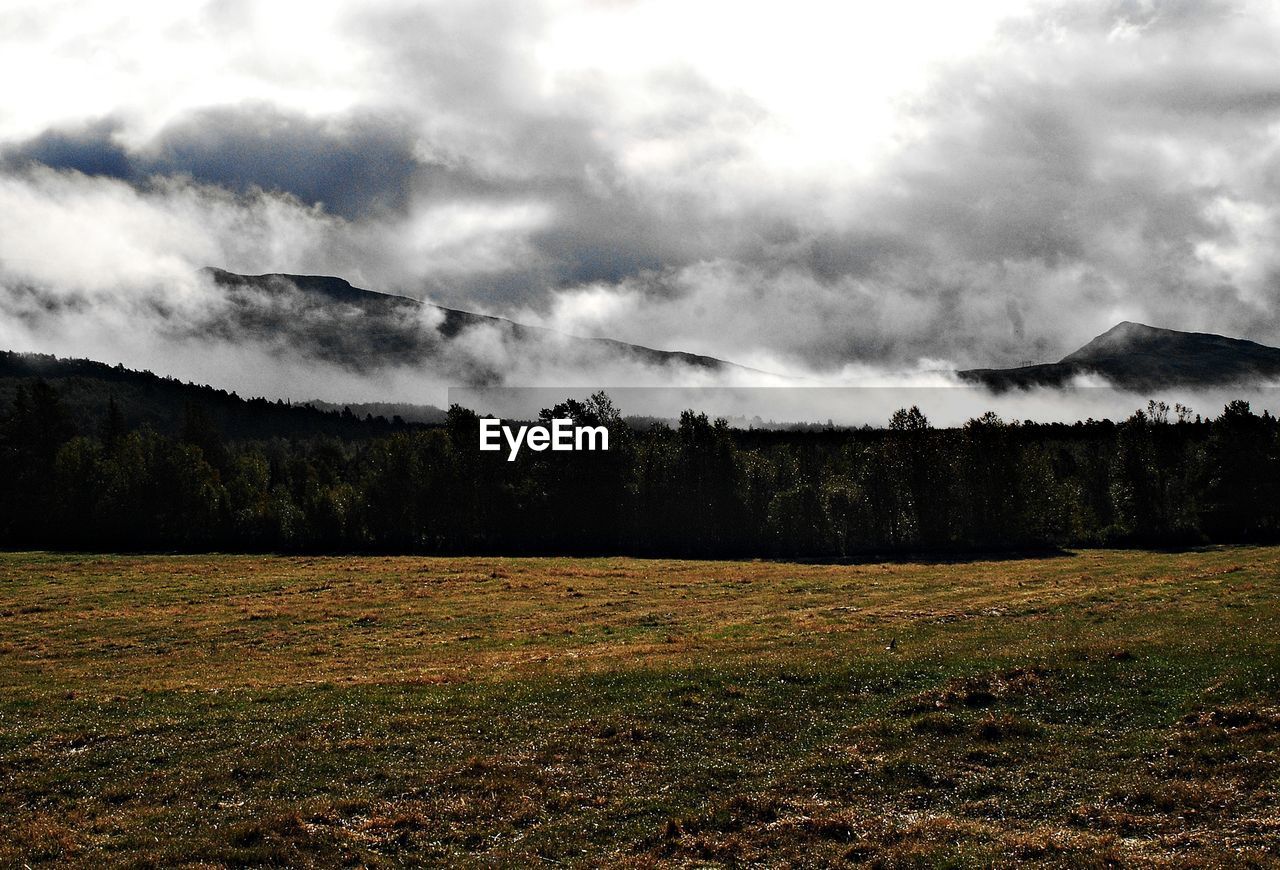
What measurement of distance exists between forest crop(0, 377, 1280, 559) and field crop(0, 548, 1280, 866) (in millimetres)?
86888

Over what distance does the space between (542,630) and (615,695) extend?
21.4m

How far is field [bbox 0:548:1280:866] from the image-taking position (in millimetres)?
17234

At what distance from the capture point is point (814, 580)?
80.8 m

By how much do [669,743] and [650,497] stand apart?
12268 cm

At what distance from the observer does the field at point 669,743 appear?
17.2m

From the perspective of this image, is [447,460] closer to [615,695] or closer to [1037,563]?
[1037,563]

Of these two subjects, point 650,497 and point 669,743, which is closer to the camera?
point 669,743

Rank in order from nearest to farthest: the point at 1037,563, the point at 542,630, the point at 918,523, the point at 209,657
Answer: the point at 209,657, the point at 542,630, the point at 1037,563, the point at 918,523

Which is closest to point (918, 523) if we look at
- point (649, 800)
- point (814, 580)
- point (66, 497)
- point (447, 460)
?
point (814, 580)

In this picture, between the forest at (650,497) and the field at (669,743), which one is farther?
the forest at (650,497)

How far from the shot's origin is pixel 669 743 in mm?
23719

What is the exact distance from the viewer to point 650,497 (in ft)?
480

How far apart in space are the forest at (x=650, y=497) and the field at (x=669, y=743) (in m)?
86.9

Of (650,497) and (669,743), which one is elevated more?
(650,497)
